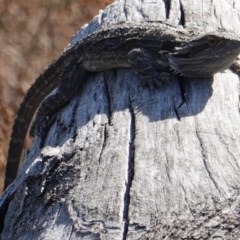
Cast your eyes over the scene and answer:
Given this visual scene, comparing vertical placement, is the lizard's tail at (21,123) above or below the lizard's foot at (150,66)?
above

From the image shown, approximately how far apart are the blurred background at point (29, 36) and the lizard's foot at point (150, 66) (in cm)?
363

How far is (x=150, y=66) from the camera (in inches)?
186

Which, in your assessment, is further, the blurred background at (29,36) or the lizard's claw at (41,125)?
the blurred background at (29,36)

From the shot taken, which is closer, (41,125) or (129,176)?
(129,176)

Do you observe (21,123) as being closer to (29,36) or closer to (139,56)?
(139,56)

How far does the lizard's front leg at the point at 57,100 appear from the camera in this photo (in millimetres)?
4828

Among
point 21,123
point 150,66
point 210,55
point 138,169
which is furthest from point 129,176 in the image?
point 21,123

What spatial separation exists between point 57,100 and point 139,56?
1.64 ft

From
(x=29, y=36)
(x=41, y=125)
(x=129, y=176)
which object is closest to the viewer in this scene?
(x=129, y=176)

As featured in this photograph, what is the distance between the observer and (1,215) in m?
4.21

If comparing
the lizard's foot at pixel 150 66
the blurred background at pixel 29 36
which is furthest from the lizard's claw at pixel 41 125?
the blurred background at pixel 29 36

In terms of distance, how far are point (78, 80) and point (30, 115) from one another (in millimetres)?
1211

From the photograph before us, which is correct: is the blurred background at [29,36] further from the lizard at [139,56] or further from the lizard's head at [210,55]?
the lizard's head at [210,55]

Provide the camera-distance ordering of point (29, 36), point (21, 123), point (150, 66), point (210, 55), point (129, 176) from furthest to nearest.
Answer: point (29, 36), point (21, 123), point (150, 66), point (210, 55), point (129, 176)
